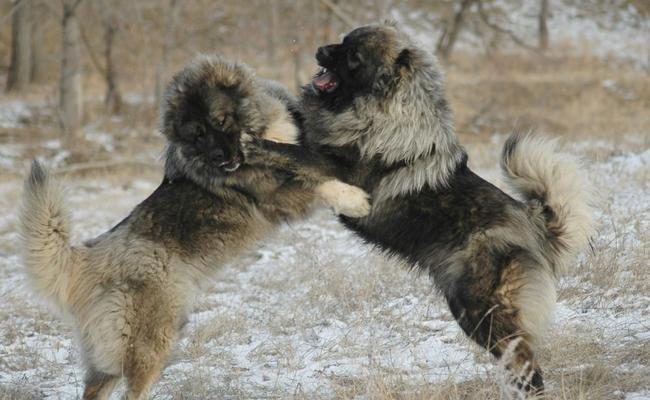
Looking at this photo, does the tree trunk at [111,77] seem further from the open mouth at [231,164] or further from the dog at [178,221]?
the open mouth at [231,164]

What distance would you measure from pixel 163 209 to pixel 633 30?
28.8m

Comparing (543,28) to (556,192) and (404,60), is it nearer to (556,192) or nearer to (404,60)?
(404,60)

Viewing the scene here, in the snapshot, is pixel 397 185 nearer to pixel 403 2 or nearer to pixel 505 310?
pixel 505 310

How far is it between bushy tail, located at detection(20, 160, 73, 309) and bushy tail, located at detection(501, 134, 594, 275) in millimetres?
2638

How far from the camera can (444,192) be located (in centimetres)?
429

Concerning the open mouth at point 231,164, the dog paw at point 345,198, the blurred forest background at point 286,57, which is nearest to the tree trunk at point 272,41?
the blurred forest background at point 286,57

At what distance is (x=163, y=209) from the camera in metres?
4.37

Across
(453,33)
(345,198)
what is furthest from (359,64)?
(453,33)

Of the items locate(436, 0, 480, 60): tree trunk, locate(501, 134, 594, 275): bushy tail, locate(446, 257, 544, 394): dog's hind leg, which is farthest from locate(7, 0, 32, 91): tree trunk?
locate(446, 257, 544, 394): dog's hind leg

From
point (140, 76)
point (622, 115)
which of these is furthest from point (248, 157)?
point (140, 76)

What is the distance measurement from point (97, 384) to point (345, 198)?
5.97 feet

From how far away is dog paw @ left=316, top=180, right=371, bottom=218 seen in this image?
4.39 meters

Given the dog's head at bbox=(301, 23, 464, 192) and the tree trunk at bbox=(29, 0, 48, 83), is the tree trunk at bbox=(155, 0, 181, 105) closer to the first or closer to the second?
the tree trunk at bbox=(29, 0, 48, 83)

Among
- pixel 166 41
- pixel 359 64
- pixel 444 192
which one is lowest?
pixel 166 41
